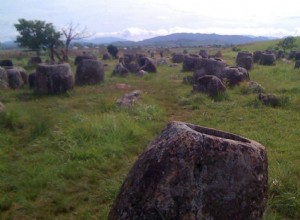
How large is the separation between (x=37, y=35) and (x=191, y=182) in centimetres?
3870

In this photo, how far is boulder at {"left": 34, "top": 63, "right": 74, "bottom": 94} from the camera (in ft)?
52.8

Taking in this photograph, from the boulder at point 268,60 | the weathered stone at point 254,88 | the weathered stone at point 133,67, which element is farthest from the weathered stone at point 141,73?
the boulder at point 268,60

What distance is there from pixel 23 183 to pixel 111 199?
5.26 feet

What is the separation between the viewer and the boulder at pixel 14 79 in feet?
61.2

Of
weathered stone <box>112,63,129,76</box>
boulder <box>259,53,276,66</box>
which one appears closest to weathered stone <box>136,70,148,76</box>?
weathered stone <box>112,63,129,76</box>

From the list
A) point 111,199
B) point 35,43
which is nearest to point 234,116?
point 111,199

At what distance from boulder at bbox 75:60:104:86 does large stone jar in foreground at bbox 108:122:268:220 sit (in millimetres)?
15502

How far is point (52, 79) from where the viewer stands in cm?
1608

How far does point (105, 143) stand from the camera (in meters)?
8.18

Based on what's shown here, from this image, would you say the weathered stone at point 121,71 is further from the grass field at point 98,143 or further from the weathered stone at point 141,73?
the grass field at point 98,143

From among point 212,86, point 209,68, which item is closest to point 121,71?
point 209,68

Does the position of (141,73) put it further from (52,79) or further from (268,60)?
(268,60)

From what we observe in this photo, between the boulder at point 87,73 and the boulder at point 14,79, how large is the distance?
8.37 ft

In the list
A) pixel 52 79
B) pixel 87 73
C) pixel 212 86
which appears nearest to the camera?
pixel 212 86
